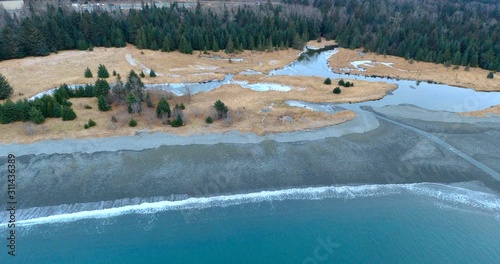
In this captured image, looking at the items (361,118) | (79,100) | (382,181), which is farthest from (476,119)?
→ (79,100)

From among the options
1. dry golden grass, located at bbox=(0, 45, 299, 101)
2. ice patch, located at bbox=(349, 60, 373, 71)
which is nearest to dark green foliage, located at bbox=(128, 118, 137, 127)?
dry golden grass, located at bbox=(0, 45, 299, 101)

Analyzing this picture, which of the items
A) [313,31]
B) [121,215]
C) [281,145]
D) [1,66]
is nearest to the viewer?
[121,215]

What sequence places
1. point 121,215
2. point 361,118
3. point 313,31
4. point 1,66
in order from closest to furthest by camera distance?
point 121,215, point 361,118, point 1,66, point 313,31

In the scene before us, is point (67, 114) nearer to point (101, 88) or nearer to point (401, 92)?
point (101, 88)

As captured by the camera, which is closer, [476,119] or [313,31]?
[476,119]

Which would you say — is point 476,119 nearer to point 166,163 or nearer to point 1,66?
point 166,163

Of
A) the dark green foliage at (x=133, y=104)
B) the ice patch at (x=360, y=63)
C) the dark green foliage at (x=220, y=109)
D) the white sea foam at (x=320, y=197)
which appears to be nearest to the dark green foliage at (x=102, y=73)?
the dark green foliage at (x=133, y=104)

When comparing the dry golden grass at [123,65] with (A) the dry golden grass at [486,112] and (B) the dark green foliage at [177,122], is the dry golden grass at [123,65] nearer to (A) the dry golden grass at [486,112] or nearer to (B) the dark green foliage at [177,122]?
(B) the dark green foliage at [177,122]
